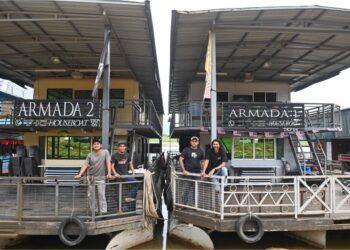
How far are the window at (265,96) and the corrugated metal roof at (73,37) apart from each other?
16.0ft

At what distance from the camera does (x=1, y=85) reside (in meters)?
21.8

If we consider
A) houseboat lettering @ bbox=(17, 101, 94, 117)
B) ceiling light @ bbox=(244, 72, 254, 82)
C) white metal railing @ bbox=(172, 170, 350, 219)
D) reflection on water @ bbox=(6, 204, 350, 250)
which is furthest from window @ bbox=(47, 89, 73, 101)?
white metal railing @ bbox=(172, 170, 350, 219)

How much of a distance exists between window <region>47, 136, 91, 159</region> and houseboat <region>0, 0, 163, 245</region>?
43 millimetres

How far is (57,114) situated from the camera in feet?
43.4

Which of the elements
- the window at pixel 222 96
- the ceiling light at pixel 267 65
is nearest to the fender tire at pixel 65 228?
the ceiling light at pixel 267 65

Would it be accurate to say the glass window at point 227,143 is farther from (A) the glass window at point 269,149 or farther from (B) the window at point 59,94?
(B) the window at point 59,94

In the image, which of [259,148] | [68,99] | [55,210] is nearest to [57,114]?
[68,99]

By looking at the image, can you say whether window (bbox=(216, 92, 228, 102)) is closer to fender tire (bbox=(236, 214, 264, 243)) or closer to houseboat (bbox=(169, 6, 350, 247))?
houseboat (bbox=(169, 6, 350, 247))

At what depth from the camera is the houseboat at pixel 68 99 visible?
8.20 metres

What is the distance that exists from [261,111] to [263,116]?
0.21 metres

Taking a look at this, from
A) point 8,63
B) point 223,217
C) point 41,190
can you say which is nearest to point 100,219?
point 41,190

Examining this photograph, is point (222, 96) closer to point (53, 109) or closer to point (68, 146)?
point (68, 146)

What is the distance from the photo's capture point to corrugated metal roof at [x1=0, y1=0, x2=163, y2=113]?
386 inches

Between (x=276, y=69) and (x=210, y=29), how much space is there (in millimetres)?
6571
